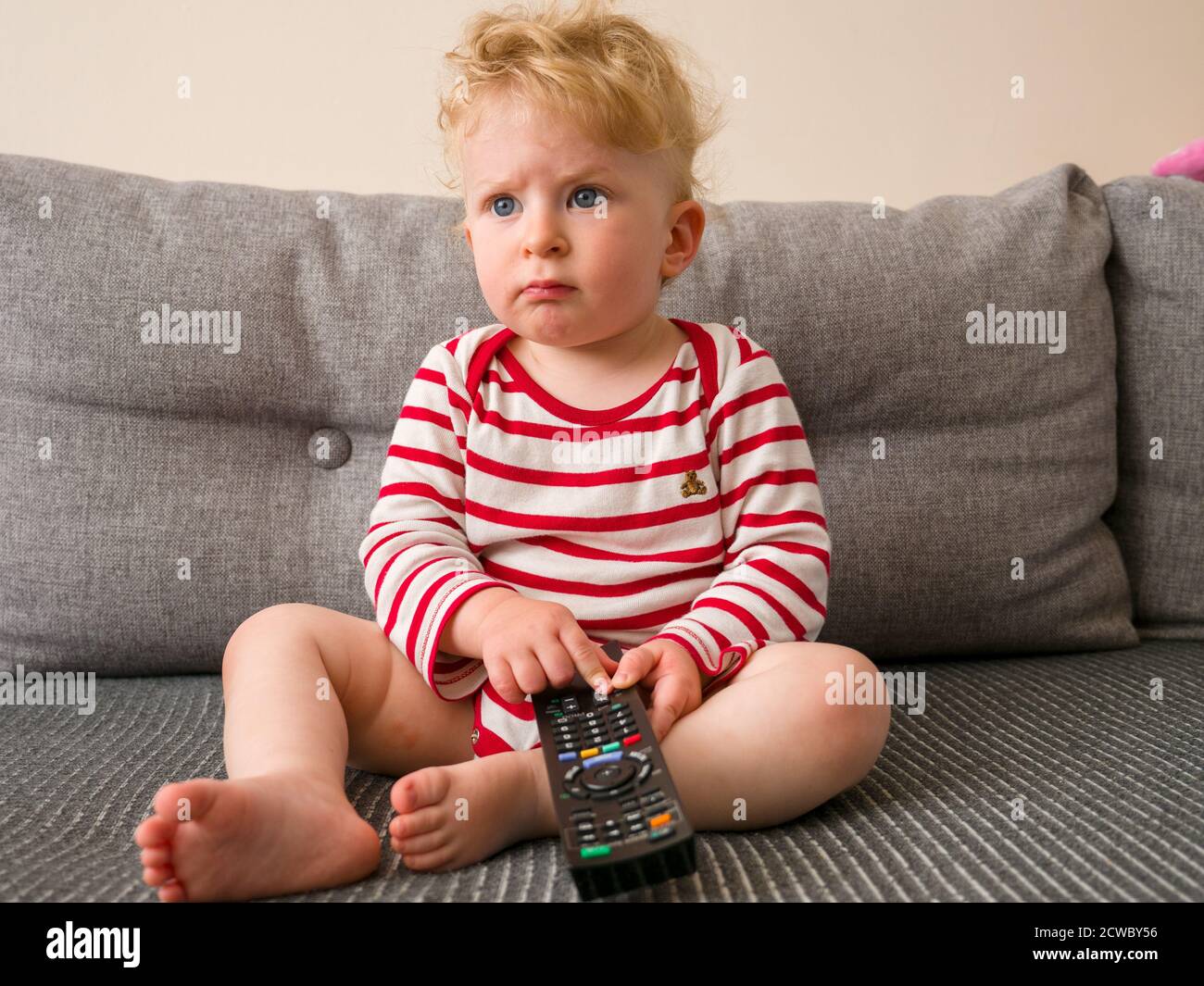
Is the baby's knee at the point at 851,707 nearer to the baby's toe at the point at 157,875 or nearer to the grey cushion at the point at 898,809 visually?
the grey cushion at the point at 898,809

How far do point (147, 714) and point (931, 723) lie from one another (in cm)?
69

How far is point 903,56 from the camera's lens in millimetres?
1513

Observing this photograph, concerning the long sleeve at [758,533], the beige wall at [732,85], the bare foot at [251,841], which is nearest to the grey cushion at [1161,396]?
the beige wall at [732,85]

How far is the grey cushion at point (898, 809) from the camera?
0.63m

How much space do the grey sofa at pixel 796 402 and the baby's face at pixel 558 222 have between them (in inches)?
10.1

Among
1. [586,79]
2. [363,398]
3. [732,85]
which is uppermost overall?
[732,85]

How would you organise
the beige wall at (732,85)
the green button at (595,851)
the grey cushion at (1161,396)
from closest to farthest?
the green button at (595,851) < the grey cushion at (1161,396) < the beige wall at (732,85)

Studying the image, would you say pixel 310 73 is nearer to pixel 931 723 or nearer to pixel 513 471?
pixel 513 471

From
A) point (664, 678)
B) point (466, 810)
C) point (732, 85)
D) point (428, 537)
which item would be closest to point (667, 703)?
point (664, 678)

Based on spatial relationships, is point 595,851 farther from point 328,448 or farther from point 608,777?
point 328,448

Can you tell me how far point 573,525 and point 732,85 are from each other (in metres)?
0.82

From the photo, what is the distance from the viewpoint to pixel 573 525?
0.90 meters
